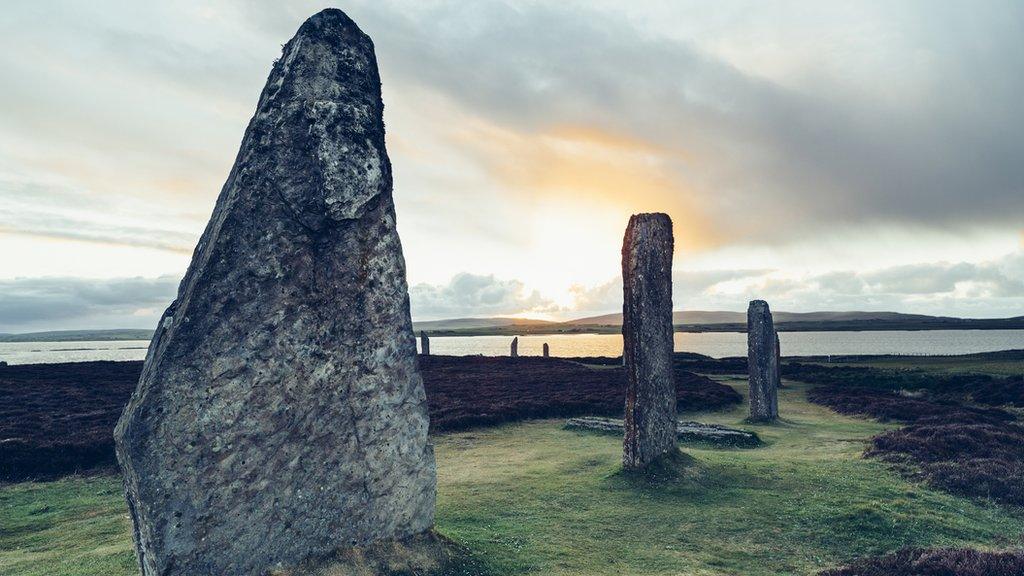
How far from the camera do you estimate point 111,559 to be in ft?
21.5

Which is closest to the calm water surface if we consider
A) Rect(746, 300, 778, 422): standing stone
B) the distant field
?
the distant field

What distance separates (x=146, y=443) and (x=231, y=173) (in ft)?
8.25

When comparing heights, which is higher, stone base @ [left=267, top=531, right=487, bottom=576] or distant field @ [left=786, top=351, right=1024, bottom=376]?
stone base @ [left=267, top=531, right=487, bottom=576]

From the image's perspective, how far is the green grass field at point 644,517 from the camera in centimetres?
688

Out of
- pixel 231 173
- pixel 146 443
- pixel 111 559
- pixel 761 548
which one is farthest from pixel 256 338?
pixel 761 548

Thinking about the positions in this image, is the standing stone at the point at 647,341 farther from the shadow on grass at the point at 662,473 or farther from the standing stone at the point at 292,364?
the standing stone at the point at 292,364

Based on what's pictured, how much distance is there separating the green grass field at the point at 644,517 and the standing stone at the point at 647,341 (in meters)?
0.69

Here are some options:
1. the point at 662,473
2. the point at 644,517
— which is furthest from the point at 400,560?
the point at 662,473

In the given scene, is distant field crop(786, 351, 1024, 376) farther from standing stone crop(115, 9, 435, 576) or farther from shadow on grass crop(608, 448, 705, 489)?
standing stone crop(115, 9, 435, 576)

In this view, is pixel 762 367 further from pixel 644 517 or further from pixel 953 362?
pixel 953 362

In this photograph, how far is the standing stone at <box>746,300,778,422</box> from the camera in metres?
18.1

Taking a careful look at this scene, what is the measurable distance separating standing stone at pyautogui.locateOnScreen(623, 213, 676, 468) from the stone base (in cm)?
484

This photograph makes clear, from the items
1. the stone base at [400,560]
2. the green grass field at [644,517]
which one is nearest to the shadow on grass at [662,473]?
the green grass field at [644,517]

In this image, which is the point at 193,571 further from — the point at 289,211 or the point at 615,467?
the point at 615,467
